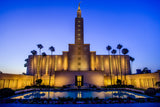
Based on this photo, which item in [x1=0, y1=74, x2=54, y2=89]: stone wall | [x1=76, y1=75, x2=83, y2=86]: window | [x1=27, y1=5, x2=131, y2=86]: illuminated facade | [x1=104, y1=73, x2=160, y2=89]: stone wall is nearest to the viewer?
[x1=0, y1=74, x2=54, y2=89]: stone wall

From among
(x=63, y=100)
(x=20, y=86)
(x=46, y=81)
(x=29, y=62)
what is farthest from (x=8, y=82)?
(x=29, y=62)

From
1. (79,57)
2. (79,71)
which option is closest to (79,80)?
(79,71)

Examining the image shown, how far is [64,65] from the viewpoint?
163 feet

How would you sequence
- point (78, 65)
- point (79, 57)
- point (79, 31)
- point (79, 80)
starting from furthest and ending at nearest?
1. point (79, 31)
2. point (79, 57)
3. point (78, 65)
4. point (79, 80)

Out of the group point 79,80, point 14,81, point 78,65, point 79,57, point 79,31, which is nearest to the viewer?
point 14,81

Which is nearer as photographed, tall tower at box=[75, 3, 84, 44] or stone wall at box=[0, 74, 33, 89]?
stone wall at box=[0, 74, 33, 89]

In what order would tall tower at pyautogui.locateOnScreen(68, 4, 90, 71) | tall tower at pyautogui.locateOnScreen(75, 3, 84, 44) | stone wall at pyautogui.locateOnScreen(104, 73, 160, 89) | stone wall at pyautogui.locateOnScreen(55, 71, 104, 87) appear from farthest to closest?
tall tower at pyautogui.locateOnScreen(75, 3, 84, 44) → tall tower at pyautogui.locateOnScreen(68, 4, 90, 71) → stone wall at pyautogui.locateOnScreen(55, 71, 104, 87) → stone wall at pyautogui.locateOnScreen(104, 73, 160, 89)

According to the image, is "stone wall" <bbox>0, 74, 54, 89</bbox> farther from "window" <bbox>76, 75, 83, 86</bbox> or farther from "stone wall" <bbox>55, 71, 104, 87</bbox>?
"window" <bbox>76, 75, 83, 86</bbox>

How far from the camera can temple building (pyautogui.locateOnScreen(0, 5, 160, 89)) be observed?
32.6 m

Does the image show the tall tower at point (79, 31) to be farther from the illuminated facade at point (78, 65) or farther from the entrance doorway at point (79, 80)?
the entrance doorway at point (79, 80)

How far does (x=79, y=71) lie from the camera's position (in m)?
39.6

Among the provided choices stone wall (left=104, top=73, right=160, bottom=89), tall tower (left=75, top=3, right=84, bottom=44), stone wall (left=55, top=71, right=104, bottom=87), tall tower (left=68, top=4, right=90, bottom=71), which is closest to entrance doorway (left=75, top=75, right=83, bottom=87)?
stone wall (left=55, top=71, right=104, bottom=87)

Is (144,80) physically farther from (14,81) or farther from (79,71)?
(14,81)

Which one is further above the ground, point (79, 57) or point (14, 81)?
point (79, 57)
